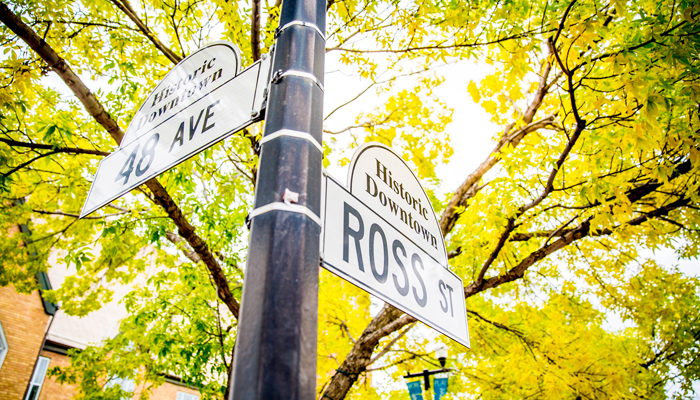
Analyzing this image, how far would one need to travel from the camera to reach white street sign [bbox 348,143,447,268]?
1827 millimetres

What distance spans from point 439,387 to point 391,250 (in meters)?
6.20

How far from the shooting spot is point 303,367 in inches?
35.2

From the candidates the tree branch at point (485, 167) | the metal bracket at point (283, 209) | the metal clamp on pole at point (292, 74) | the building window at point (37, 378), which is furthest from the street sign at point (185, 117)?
the building window at point (37, 378)

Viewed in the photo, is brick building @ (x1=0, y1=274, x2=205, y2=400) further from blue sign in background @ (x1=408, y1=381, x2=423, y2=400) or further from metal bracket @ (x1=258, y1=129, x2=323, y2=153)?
metal bracket @ (x1=258, y1=129, x2=323, y2=153)

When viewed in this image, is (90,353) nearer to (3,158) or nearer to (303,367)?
(3,158)

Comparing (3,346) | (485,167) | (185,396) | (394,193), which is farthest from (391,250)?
(185,396)

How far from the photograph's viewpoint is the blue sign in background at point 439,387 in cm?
688

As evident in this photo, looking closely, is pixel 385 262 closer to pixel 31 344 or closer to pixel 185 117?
pixel 185 117

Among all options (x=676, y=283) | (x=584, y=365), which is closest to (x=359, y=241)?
(x=584, y=365)

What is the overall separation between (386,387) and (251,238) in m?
9.07

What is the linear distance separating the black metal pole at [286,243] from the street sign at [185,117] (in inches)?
8.1

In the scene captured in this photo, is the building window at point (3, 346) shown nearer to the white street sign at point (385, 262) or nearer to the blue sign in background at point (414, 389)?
the blue sign in background at point (414, 389)

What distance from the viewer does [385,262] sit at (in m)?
1.63

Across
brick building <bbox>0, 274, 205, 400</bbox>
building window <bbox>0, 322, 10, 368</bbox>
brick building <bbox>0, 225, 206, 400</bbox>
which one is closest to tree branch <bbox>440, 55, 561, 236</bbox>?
brick building <bbox>0, 274, 205, 400</bbox>
